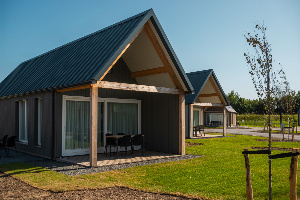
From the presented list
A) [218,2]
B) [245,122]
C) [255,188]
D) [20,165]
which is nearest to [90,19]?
[218,2]

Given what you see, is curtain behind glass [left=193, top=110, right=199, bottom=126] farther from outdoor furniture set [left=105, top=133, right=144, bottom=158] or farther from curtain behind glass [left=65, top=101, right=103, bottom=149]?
curtain behind glass [left=65, top=101, right=103, bottom=149]

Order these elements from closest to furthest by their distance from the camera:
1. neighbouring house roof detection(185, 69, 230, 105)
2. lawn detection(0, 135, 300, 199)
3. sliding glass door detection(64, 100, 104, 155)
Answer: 1. lawn detection(0, 135, 300, 199)
2. sliding glass door detection(64, 100, 104, 155)
3. neighbouring house roof detection(185, 69, 230, 105)

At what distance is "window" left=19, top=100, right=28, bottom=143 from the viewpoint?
43.2ft

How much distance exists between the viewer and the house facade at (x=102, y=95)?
9.93m

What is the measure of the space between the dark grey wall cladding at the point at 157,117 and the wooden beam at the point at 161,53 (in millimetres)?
849

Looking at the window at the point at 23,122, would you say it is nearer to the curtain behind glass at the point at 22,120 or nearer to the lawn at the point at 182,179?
the curtain behind glass at the point at 22,120

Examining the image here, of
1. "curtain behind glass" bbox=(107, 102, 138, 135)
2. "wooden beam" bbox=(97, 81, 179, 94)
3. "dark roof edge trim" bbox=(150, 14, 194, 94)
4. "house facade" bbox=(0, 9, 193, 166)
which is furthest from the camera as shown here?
"curtain behind glass" bbox=(107, 102, 138, 135)

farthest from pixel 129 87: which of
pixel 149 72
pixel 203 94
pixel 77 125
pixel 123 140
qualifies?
pixel 203 94

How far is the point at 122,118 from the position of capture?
13094 mm

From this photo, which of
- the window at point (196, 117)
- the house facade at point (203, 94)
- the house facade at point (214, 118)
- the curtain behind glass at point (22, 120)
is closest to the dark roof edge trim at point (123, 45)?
the curtain behind glass at point (22, 120)

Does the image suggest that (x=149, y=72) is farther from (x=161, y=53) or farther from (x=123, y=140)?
(x=123, y=140)

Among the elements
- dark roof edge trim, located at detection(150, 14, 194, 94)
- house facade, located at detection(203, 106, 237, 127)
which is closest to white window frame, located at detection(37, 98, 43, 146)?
dark roof edge trim, located at detection(150, 14, 194, 94)

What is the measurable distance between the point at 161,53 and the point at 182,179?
5482 millimetres

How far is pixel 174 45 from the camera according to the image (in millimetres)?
11273
